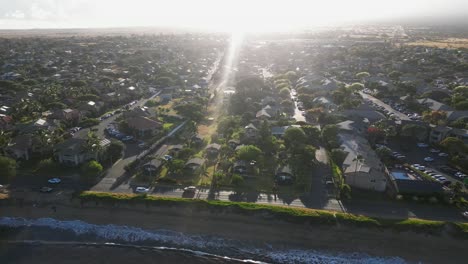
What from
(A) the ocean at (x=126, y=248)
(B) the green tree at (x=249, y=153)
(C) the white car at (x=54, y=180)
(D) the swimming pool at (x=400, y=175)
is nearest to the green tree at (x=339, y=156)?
(D) the swimming pool at (x=400, y=175)

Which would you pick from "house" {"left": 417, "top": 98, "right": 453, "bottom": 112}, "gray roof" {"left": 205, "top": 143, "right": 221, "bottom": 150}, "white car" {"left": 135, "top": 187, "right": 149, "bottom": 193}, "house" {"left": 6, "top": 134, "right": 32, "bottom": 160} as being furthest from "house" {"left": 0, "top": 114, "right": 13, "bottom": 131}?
"house" {"left": 417, "top": 98, "right": 453, "bottom": 112}

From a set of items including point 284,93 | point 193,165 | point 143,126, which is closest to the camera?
point 193,165

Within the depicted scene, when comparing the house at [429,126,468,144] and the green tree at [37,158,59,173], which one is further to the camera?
the house at [429,126,468,144]

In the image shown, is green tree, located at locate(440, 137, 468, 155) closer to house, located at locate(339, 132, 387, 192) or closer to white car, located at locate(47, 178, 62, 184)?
house, located at locate(339, 132, 387, 192)

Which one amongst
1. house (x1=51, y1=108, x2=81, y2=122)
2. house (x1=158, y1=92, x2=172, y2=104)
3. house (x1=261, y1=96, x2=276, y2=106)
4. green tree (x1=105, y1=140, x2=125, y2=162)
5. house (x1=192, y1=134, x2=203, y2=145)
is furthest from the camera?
house (x1=158, y1=92, x2=172, y2=104)

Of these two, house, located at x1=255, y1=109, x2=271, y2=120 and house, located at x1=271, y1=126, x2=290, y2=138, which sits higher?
house, located at x1=255, y1=109, x2=271, y2=120

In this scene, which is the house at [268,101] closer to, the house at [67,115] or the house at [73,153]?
the house at [67,115]

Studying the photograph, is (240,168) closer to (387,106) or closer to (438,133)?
(438,133)

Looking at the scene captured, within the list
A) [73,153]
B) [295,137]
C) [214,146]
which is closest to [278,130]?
[295,137]
